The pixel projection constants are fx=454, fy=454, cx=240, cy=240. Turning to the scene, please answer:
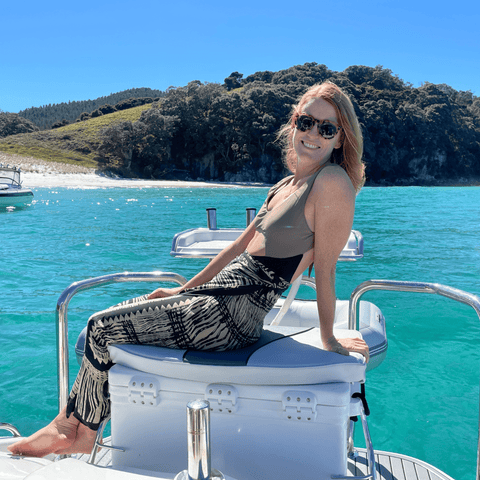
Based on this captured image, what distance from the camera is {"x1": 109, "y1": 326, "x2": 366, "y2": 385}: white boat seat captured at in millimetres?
1213

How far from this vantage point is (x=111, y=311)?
1380 millimetres

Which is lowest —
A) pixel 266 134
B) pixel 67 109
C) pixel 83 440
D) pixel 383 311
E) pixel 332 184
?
pixel 383 311

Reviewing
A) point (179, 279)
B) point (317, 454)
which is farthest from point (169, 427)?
point (179, 279)

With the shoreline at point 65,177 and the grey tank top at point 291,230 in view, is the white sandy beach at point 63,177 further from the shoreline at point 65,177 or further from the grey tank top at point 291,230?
the grey tank top at point 291,230

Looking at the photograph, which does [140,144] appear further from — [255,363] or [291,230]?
[255,363]

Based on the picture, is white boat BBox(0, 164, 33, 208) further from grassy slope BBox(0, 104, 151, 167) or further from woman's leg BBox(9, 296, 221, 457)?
grassy slope BBox(0, 104, 151, 167)

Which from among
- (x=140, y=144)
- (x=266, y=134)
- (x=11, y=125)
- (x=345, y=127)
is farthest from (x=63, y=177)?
(x=345, y=127)

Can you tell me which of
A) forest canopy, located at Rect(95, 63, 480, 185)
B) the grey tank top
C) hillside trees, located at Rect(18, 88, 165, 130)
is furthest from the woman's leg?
hillside trees, located at Rect(18, 88, 165, 130)

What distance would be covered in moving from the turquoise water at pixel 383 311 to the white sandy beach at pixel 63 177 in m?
19.7

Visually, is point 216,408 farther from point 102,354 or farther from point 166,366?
point 102,354

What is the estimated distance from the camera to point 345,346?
1354 millimetres

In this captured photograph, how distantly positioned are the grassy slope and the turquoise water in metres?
28.8

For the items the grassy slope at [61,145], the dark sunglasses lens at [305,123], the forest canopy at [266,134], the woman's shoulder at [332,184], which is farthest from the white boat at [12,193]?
the grassy slope at [61,145]

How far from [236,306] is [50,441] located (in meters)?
0.70
